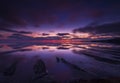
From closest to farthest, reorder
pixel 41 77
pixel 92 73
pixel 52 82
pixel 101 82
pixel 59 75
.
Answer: pixel 101 82 → pixel 52 82 → pixel 41 77 → pixel 59 75 → pixel 92 73

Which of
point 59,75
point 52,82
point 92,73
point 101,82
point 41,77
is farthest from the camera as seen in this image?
point 92,73

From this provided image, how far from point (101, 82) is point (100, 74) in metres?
2.35

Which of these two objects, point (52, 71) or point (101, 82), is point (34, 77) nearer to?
point (52, 71)

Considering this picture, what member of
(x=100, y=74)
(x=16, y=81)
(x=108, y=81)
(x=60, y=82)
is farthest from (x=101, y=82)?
(x=16, y=81)

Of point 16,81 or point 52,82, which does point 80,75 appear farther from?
point 16,81

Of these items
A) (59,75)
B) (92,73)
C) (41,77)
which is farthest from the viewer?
(92,73)

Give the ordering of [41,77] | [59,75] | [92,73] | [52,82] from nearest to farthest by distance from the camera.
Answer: [52,82]
[41,77]
[59,75]
[92,73]

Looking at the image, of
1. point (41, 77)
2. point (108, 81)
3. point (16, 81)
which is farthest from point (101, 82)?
point (16, 81)

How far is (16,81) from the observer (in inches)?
260

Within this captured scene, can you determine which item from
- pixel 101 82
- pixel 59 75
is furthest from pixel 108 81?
pixel 59 75

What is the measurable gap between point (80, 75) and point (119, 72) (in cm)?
260

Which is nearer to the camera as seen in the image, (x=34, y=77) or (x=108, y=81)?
(x=108, y=81)

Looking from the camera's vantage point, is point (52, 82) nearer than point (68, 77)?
Yes

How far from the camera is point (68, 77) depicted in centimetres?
751
